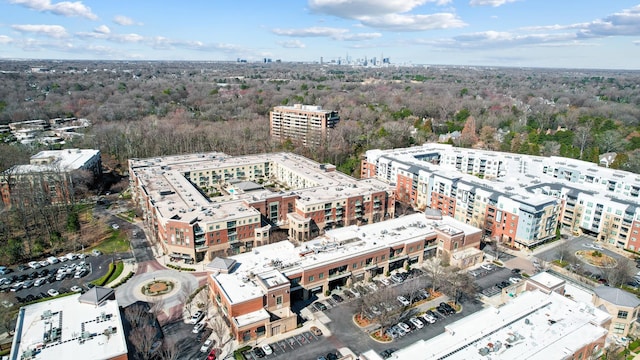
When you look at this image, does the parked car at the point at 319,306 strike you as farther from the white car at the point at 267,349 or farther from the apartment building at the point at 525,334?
the apartment building at the point at 525,334

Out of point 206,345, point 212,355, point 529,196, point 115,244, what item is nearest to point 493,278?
point 529,196

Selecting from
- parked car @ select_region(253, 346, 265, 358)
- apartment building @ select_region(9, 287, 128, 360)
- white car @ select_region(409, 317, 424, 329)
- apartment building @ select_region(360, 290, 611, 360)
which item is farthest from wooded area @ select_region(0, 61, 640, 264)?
apartment building @ select_region(360, 290, 611, 360)

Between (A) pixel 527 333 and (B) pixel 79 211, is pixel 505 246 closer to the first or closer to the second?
(A) pixel 527 333

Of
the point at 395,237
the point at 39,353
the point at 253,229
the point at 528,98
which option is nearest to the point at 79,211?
the point at 253,229

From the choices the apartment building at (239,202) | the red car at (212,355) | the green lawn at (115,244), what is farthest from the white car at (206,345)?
the green lawn at (115,244)

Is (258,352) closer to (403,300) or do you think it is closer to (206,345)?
(206,345)

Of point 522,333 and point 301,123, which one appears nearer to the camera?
point 522,333
